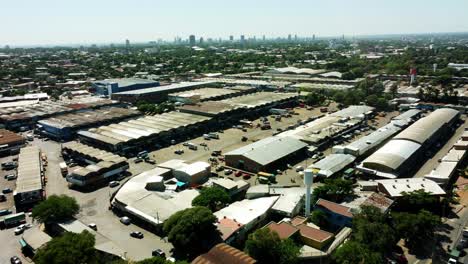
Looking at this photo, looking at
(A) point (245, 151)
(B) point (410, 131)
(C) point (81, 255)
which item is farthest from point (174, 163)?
(B) point (410, 131)

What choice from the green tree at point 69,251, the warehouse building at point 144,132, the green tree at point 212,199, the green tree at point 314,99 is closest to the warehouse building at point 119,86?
the warehouse building at point 144,132

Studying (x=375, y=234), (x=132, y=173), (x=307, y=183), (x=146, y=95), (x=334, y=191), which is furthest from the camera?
(x=146, y=95)

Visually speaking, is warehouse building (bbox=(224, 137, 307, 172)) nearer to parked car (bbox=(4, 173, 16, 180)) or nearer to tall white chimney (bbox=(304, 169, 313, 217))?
tall white chimney (bbox=(304, 169, 313, 217))

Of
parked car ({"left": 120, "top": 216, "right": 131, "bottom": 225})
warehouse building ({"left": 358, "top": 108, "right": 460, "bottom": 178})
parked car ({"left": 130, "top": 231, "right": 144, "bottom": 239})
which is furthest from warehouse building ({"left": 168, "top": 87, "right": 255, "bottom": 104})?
parked car ({"left": 130, "top": 231, "right": 144, "bottom": 239})

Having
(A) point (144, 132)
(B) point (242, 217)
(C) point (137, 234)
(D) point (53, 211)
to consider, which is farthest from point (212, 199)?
(A) point (144, 132)

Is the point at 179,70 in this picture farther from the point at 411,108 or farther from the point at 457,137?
the point at 457,137

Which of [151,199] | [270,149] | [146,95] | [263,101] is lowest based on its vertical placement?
[151,199]

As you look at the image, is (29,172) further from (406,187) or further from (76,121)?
(406,187)
